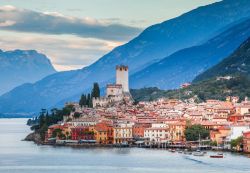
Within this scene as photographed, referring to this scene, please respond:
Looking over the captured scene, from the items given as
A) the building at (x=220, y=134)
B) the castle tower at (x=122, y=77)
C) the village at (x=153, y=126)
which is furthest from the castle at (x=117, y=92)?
the building at (x=220, y=134)

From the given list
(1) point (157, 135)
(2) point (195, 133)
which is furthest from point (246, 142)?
(1) point (157, 135)

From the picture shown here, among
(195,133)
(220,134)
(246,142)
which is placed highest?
(195,133)

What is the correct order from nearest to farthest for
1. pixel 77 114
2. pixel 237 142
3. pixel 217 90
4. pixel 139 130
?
pixel 237 142 → pixel 139 130 → pixel 77 114 → pixel 217 90

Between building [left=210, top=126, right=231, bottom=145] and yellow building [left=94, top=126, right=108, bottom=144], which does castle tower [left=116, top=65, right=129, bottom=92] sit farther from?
building [left=210, top=126, right=231, bottom=145]

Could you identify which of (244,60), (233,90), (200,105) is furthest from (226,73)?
(200,105)

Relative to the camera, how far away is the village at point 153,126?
83.7m

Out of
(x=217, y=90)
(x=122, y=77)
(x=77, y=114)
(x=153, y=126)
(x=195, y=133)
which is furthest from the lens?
(x=217, y=90)

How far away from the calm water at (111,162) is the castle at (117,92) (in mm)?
34635

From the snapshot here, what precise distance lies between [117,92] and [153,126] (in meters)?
26.9

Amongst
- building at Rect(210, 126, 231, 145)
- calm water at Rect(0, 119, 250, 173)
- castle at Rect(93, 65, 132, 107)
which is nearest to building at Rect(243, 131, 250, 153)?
calm water at Rect(0, 119, 250, 173)

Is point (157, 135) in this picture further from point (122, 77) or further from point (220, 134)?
point (122, 77)

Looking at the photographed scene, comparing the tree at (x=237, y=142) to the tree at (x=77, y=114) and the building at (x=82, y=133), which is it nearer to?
the building at (x=82, y=133)

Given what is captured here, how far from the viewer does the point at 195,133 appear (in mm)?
85250

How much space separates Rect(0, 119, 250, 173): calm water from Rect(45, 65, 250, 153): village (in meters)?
7.14
